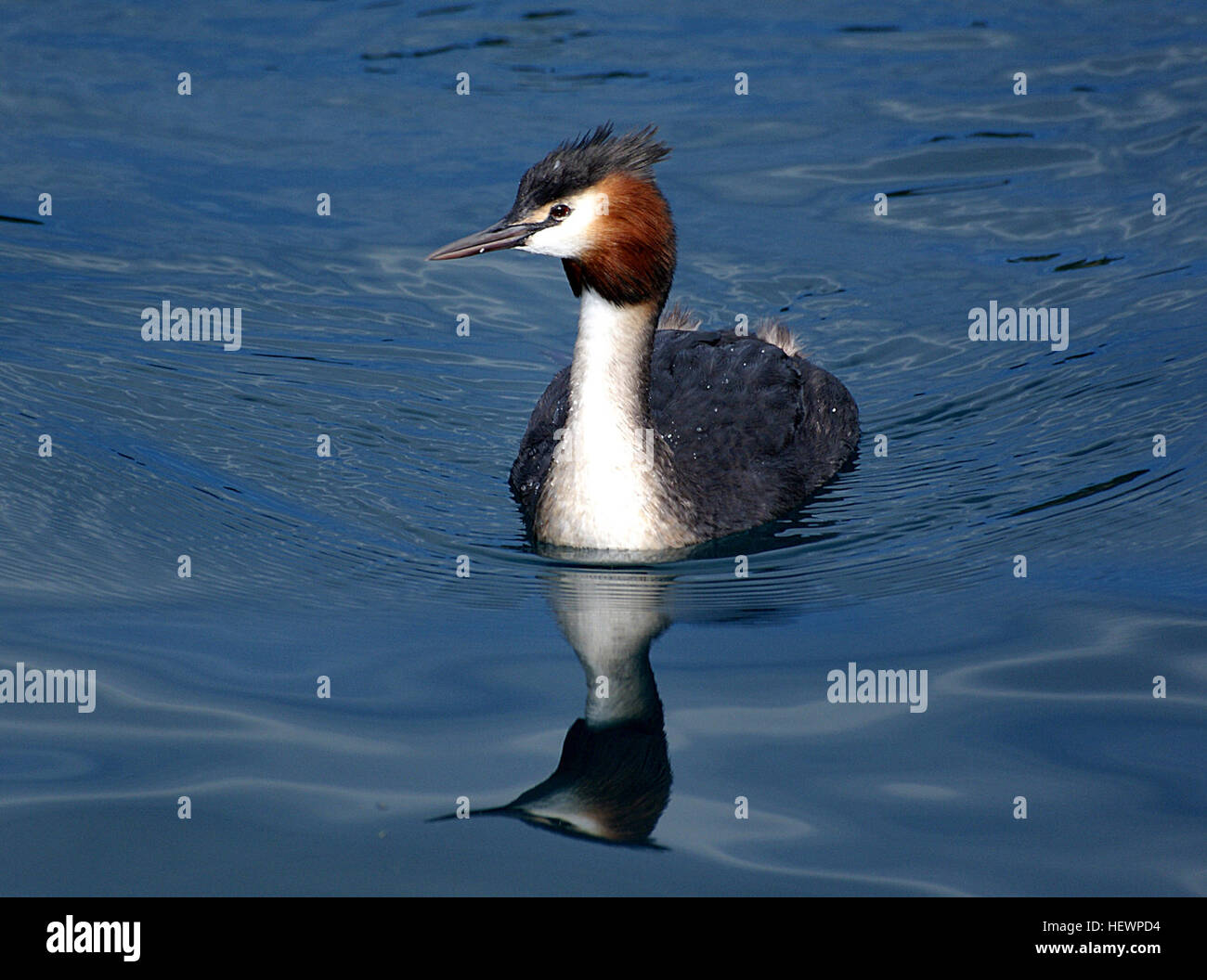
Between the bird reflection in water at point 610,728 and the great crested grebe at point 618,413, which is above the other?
the great crested grebe at point 618,413

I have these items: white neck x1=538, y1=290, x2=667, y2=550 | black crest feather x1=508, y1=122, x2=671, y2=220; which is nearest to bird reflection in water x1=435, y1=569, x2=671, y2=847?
white neck x1=538, y1=290, x2=667, y2=550

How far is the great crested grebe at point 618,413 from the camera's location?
7578mm

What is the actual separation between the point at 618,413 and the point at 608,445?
159mm

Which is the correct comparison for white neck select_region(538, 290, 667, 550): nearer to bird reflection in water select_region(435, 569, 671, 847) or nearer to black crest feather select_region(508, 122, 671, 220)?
bird reflection in water select_region(435, 569, 671, 847)

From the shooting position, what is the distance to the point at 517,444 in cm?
962

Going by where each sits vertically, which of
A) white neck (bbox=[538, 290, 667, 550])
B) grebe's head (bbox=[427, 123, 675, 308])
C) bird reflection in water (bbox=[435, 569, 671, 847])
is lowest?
bird reflection in water (bbox=[435, 569, 671, 847])

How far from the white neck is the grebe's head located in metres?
0.15

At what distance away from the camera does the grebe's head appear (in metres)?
7.54

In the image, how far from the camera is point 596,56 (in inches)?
585

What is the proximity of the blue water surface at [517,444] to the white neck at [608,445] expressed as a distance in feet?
0.87

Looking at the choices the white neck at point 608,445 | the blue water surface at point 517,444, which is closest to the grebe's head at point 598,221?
the white neck at point 608,445

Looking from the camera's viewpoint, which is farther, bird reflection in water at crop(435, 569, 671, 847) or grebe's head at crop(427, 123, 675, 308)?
grebe's head at crop(427, 123, 675, 308)

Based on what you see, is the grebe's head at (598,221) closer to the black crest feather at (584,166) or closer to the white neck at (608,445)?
the black crest feather at (584,166)

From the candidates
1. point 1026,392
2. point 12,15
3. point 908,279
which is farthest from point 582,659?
point 12,15
